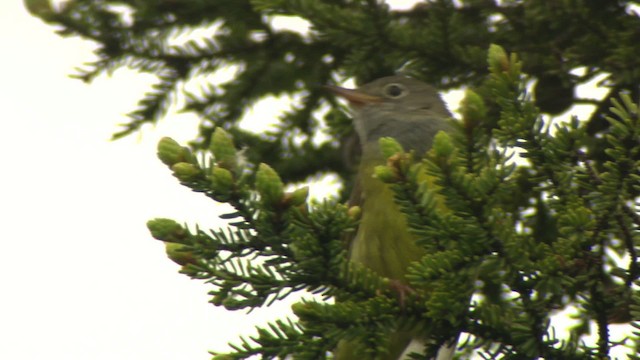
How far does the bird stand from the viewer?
13.1ft

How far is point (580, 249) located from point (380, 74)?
104 inches

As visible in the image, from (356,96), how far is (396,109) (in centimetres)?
32

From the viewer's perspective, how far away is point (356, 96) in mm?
5297

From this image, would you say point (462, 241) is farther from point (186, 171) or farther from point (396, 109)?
point (396, 109)

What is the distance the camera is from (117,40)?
15.5ft

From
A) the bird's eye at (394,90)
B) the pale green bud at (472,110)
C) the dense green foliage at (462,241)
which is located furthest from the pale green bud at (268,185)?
the bird's eye at (394,90)

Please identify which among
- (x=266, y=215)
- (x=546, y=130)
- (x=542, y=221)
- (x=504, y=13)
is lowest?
(x=266, y=215)

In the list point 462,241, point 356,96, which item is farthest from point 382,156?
point 356,96

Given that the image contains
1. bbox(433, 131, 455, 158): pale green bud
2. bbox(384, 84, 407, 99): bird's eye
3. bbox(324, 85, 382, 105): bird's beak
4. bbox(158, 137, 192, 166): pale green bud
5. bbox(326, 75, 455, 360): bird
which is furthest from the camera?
bbox(384, 84, 407, 99): bird's eye

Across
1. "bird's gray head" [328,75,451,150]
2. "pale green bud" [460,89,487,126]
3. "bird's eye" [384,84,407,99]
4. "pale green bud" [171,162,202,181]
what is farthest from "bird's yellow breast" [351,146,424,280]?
"pale green bud" [171,162,202,181]

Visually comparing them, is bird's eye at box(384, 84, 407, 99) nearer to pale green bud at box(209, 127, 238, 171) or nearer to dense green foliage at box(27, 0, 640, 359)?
dense green foliage at box(27, 0, 640, 359)

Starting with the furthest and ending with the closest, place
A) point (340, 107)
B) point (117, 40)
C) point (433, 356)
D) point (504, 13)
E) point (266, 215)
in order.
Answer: point (340, 107) → point (117, 40) → point (504, 13) → point (433, 356) → point (266, 215)

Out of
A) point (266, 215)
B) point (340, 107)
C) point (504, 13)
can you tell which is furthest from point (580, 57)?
point (266, 215)

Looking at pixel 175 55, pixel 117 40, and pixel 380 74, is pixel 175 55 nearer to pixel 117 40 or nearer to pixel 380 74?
pixel 117 40
